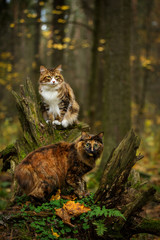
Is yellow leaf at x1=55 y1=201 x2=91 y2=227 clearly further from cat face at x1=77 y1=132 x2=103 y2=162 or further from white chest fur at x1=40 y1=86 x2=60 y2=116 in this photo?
white chest fur at x1=40 y1=86 x2=60 y2=116

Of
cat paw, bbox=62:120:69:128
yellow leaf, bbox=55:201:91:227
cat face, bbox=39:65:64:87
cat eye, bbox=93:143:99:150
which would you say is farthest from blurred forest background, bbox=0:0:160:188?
yellow leaf, bbox=55:201:91:227

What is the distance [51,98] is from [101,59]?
24.3 feet

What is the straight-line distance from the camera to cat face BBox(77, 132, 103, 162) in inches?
138

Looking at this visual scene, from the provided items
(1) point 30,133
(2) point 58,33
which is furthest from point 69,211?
(2) point 58,33

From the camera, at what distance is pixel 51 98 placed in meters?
4.98

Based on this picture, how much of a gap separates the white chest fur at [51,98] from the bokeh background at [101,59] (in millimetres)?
2688

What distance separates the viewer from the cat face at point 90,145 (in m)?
3.52

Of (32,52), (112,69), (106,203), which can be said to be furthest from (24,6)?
(106,203)

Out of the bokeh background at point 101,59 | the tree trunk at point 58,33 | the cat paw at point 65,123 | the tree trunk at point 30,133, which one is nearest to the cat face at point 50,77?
the tree trunk at point 30,133

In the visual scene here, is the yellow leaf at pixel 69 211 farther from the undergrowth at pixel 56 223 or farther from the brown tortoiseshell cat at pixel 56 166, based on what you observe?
the brown tortoiseshell cat at pixel 56 166

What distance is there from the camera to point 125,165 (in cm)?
319

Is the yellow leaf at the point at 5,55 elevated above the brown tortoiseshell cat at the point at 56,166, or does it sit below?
above

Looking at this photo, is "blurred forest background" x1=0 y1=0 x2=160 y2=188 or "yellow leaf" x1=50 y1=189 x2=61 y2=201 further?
"blurred forest background" x1=0 y1=0 x2=160 y2=188

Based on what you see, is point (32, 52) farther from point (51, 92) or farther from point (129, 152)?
point (129, 152)
